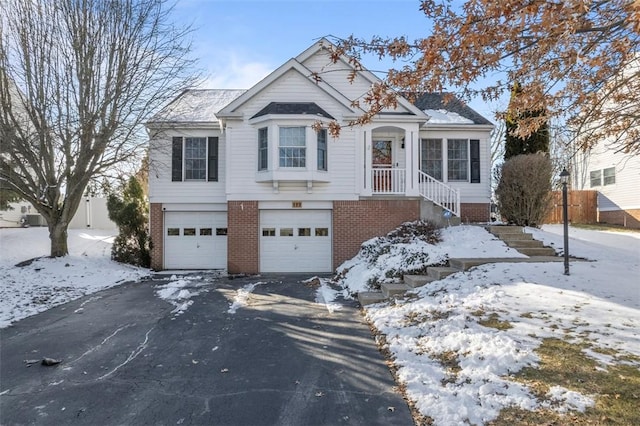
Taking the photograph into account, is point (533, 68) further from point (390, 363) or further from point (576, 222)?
point (576, 222)

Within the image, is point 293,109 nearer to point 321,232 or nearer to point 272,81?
point 272,81

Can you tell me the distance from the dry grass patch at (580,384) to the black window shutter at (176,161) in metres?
13.6

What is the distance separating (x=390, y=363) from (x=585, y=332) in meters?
2.55

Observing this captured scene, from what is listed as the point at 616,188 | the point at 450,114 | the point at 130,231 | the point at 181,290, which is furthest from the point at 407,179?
the point at 616,188

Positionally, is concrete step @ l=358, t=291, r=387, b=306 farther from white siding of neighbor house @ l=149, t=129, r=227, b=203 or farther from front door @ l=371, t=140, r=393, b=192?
white siding of neighbor house @ l=149, t=129, r=227, b=203

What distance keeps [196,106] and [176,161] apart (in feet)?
9.44

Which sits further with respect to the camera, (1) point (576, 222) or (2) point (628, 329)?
(1) point (576, 222)

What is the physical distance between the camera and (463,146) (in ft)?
53.3

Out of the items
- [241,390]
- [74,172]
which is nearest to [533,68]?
[241,390]

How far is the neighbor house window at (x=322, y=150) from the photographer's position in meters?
14.3

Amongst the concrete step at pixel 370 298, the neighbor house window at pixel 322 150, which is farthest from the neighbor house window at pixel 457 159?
the concrete step at pixel 370 298

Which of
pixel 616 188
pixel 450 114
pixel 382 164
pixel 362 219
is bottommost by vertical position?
pixel 362 219

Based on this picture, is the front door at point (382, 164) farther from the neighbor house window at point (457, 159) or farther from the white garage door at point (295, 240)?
the neighbor house window at point (457, 159)

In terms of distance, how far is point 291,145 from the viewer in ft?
45.9
